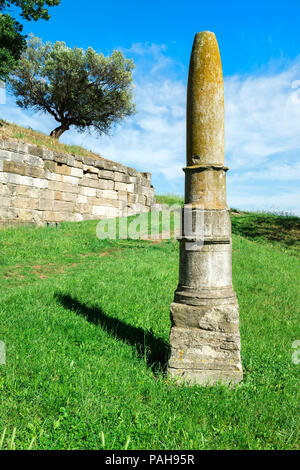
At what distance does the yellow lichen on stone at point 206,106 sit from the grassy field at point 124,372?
88.6 inches

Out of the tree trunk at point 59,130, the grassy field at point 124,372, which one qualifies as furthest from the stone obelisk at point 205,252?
the tree trunk at point 59,130

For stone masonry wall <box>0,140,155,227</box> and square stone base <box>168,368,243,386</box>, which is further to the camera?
stone masonry wall <box>0,140,155,227</box>

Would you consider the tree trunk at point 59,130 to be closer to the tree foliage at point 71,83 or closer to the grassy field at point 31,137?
the tree foliage at point 71,83

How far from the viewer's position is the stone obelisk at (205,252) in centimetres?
315

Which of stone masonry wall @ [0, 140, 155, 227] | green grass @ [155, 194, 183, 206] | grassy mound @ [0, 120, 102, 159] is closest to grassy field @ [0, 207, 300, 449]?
stone masonry wall @ [0, 140, 155, 227]

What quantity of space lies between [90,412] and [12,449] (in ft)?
1.95

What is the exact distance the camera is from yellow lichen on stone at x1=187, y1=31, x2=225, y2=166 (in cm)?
331

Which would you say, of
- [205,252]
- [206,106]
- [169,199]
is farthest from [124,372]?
[169,199]

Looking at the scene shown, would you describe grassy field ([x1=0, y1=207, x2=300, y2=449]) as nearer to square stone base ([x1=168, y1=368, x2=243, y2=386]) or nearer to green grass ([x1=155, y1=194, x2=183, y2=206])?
square stone base ([x1=168, y1=368, x2=243, y2=386])

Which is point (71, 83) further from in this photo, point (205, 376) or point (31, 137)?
point (205, 376)

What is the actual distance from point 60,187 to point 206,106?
10.7 m

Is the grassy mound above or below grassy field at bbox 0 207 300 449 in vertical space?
above

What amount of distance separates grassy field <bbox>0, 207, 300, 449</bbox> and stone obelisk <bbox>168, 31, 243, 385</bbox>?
0.26 metres

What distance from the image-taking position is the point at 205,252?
325cm
